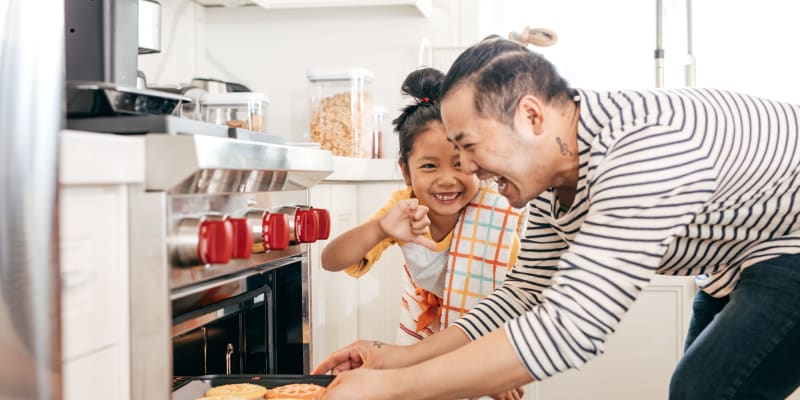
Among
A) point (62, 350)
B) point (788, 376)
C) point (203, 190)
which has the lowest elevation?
point (788, 376)

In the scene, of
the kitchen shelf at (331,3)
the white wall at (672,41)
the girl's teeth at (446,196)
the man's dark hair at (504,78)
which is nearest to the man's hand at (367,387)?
the man's dark hair at (504,78)

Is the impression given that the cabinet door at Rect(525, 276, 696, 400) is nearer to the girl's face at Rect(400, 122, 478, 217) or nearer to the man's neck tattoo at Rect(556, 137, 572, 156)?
the girl's face at Rect(400, 122, 478, 217)

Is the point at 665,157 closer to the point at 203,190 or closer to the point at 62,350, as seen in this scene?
the point at 203,190

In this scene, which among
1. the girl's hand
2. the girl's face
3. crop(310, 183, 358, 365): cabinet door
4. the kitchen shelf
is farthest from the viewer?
the kitchen shelf

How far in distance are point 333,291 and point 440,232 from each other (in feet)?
1.07

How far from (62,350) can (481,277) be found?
35.6 inches

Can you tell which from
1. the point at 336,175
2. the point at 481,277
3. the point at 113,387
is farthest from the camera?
the point at 336,175

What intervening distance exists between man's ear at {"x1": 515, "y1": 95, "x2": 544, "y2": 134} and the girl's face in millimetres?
404

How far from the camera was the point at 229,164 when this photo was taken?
75 cm

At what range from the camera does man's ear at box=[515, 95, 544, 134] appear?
36.2 inches

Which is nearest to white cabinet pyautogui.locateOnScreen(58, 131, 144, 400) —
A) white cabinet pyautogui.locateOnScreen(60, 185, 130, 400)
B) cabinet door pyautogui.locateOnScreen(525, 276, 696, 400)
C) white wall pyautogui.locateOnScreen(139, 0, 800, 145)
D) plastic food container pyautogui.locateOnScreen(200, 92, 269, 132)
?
white cabinet pyautogui.locateOnScreen(60, 185, 130, 400)

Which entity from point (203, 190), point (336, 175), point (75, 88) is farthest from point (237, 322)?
point (336, 175)

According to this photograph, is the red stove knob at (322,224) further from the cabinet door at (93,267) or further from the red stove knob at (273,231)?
the cabinet door at (93,267)

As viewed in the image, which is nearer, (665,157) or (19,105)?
(19,105)
